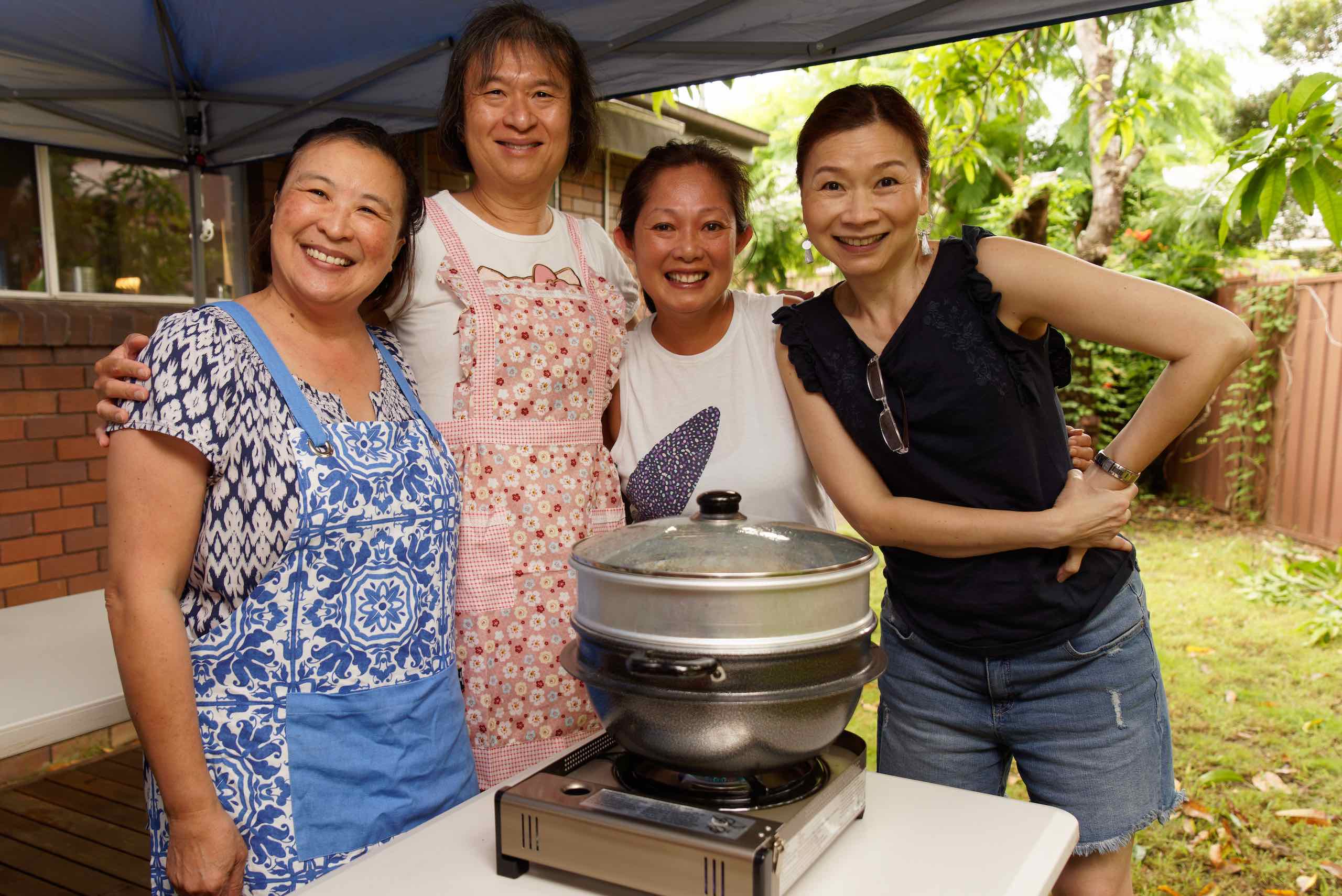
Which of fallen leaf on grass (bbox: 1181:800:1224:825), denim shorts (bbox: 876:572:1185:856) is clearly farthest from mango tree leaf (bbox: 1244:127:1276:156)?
fallen leaf on grass (bbox: 1181:800:1224:825)

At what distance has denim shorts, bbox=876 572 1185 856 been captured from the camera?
172 centimetres

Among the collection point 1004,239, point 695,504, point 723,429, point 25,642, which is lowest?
point 25,642

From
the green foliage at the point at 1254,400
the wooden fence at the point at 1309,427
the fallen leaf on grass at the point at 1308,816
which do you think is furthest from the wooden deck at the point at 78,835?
the green foliage at the point at 1254,400

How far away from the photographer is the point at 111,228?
4.69 metres

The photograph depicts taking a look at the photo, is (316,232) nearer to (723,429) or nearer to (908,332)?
(723,429)

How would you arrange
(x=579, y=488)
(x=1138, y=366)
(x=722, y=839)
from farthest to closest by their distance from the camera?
(x=1138, y=366)
(x=579, y=488)
(x=722, y=839)

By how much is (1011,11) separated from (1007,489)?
5.24 feet

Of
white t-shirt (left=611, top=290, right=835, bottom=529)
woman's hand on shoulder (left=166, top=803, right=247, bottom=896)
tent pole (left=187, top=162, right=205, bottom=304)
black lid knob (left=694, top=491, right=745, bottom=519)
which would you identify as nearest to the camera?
black lid knob (left=694, top=491, right=745, bottom=519)

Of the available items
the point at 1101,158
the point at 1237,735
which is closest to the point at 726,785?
the point at 1237,735

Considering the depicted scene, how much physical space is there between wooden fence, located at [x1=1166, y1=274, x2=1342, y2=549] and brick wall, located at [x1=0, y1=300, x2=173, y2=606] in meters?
7.93

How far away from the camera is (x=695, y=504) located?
2.05m

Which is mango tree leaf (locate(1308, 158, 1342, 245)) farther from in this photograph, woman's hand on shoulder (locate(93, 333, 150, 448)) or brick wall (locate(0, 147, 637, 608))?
brick wall (locate(0, 147, 637, 608))

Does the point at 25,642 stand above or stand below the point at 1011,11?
below

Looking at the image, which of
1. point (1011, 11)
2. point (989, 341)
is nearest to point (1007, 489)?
point (989, 341)
